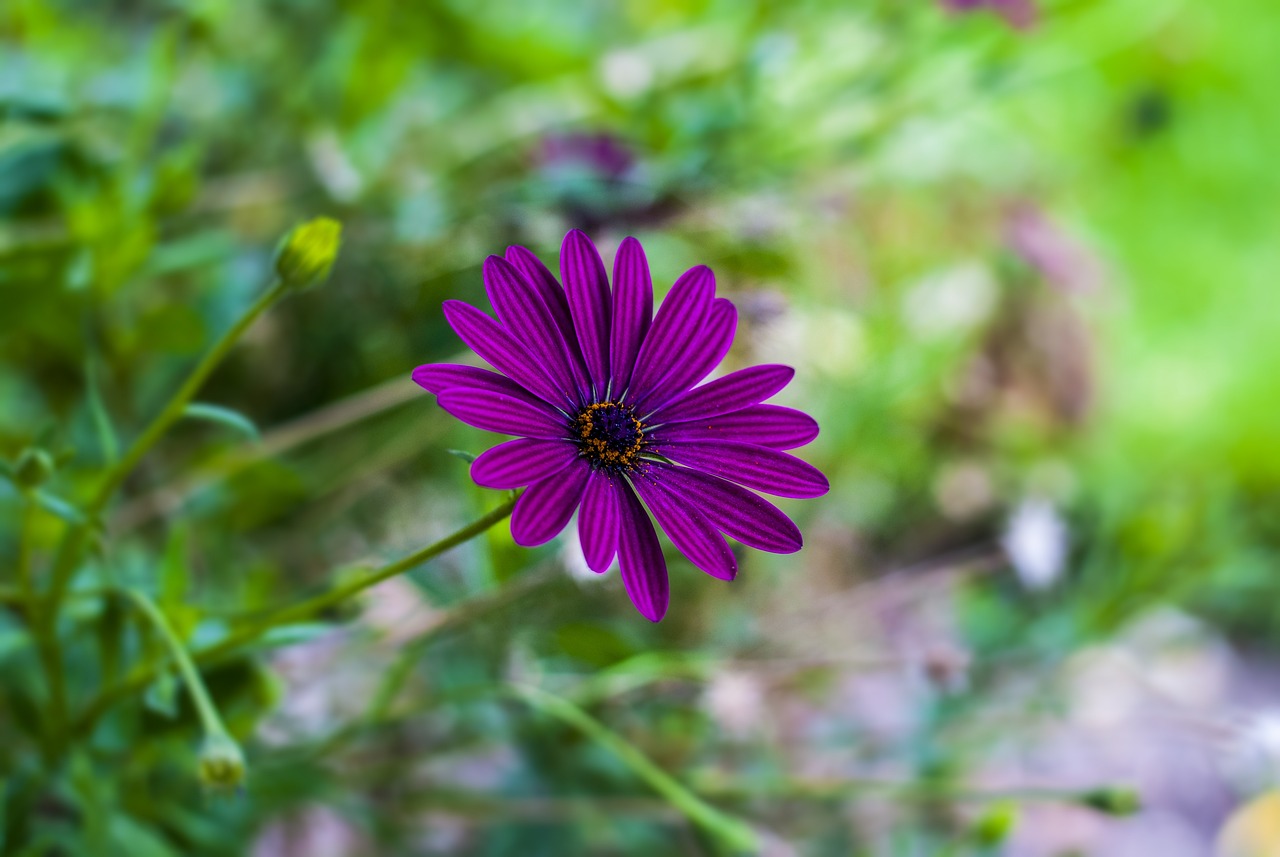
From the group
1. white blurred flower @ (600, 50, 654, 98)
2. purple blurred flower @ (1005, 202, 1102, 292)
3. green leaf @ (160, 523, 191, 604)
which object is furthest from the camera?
purple blurred flower @ (1005, 202, 1102, 292)

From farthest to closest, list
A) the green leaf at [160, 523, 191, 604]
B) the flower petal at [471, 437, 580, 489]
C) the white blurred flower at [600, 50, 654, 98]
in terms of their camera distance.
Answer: the white blurred flower at [600, 50, 654, 98] → the green leaf at [160, 523, 191, 604] → the flower petal at [471, 437, 580, 489]

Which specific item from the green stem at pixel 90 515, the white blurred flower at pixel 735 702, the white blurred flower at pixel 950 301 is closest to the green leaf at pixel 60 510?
the green stem at pixel 90 515

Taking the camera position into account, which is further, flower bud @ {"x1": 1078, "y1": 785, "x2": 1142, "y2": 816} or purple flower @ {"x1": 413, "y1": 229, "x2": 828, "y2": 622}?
flower bud @ {"x1": 1078, "y1": 785, "x2": 1142, "y2": 816}

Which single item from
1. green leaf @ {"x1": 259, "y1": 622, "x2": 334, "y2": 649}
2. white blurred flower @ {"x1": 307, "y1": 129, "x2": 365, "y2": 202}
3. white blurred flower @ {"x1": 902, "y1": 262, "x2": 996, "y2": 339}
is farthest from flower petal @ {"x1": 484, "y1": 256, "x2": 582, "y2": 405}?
white blurred flower @ {"x1": 902, "y1": 262, "x2": 996, "y2": 339}

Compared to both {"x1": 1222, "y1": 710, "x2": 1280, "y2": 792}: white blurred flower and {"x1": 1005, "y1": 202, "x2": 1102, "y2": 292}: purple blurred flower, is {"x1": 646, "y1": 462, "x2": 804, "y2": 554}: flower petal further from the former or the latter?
{"x1": 1005, "y1": 202, "x2": 1102, "y2": 292}: purple blurred flower

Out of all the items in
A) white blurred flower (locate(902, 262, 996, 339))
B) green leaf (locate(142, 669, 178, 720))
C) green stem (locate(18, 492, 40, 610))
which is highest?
white blurred flower (locate(902, 262, 996, 339))

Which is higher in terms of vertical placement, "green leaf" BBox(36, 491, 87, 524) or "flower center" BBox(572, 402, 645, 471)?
"flower center" BBox(572, 402, 645, 471)

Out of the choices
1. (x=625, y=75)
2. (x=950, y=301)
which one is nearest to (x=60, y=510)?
(x=625, y=75)
